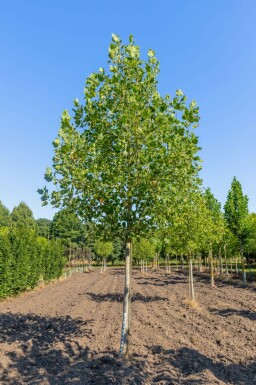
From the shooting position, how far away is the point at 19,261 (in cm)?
2956

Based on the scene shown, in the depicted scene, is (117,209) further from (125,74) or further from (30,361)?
(30,361)

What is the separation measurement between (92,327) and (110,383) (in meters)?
6.54

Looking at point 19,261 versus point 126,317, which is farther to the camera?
point 19,261

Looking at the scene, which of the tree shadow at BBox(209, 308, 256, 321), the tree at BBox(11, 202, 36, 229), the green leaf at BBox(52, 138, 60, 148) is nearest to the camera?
the green leaf at BBox(52, 138, 60, 148)

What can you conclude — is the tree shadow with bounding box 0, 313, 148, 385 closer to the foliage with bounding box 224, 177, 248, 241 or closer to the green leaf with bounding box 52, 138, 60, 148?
the green leaf with bounding box 52, 138, 60, 148

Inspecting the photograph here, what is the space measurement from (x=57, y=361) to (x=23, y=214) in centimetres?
11553

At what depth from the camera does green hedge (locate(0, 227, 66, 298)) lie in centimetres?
2681

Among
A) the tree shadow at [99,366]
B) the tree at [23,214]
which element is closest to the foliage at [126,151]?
the tree shadow at [99,366]

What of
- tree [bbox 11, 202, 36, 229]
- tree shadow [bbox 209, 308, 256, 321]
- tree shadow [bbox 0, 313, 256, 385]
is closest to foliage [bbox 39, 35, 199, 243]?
tree shadow [bbox 0, 313, 256, 385]

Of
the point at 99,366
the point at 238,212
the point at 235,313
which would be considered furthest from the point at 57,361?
the point at 238,212

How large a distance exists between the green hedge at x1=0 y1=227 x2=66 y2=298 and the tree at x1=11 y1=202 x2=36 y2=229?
7473 cm

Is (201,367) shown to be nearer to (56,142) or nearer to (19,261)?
(56,142)

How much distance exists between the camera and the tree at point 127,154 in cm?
904

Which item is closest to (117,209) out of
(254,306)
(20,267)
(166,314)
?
(166,314)
